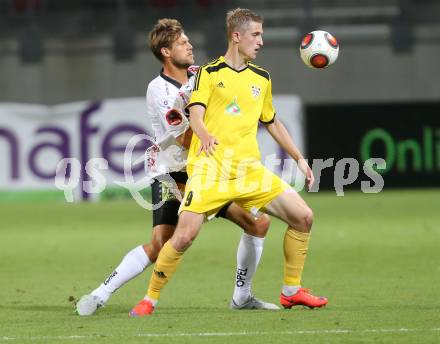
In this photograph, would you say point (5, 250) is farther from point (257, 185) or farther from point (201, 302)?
point (257, 185)

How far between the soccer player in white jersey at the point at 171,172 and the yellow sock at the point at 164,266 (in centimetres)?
33

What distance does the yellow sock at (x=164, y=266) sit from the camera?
6.79 meters

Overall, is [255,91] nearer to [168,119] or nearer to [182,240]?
[168,119]

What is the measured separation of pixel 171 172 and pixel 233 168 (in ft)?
1.76

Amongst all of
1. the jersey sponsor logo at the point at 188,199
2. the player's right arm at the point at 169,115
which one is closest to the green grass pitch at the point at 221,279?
the jersey sponsor logo at the point at 188,199

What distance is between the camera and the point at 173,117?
23.4 ft

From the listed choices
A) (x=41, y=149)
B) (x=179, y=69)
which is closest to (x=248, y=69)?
(x=179, y=69)

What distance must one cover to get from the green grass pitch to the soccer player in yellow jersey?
344mm

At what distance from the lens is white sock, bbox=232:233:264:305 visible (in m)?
7.23

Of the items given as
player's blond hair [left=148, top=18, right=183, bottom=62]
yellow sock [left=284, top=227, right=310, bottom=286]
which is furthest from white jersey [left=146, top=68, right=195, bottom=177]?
yellow sock [left=284, top=227, right=310, bottom=286]

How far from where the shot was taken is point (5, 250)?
11.6m

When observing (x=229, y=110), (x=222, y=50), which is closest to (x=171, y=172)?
(x=229, y=110)

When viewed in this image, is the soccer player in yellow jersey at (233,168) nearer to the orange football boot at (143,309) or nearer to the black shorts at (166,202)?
the orange football boot at (143,309)

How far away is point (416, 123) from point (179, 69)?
11220mm
